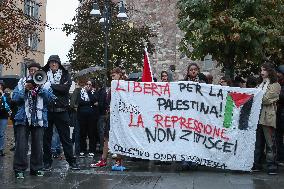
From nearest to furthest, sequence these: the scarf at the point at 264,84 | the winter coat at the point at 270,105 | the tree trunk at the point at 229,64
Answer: the winter coat at the point at 270,105 → the scarf at the point at 264,84 → the tree trunk at the point at 229,64

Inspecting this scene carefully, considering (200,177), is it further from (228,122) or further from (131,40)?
(131,40)

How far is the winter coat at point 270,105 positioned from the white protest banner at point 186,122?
11cm

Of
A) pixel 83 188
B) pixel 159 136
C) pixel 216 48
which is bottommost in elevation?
pixel 83 188

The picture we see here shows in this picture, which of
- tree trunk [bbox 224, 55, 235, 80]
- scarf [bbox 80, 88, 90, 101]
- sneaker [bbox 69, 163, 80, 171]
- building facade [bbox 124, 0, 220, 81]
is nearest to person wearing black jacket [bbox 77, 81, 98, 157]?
scarf [bbox 80, 88, 90, 101]

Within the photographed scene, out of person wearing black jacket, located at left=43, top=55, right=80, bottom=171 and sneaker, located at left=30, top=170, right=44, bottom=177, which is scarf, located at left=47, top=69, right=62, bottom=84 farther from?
sneaker, located at left=30, top=170, right=44, bottom=177

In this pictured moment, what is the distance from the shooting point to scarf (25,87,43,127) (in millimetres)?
9477

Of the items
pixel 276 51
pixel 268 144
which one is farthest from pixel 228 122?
pixel 276 51

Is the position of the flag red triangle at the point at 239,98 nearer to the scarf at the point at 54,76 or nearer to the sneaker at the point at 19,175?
the scarf at the point at 54,76

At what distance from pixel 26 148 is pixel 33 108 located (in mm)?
680

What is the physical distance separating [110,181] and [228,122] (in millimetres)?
2506

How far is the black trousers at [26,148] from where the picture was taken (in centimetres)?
948

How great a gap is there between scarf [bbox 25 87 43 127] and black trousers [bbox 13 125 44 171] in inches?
7.0

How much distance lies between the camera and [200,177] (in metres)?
9.45

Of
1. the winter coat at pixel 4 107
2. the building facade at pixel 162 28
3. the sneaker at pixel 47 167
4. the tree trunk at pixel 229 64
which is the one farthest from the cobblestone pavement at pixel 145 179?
the building facade at pixel 162 28
